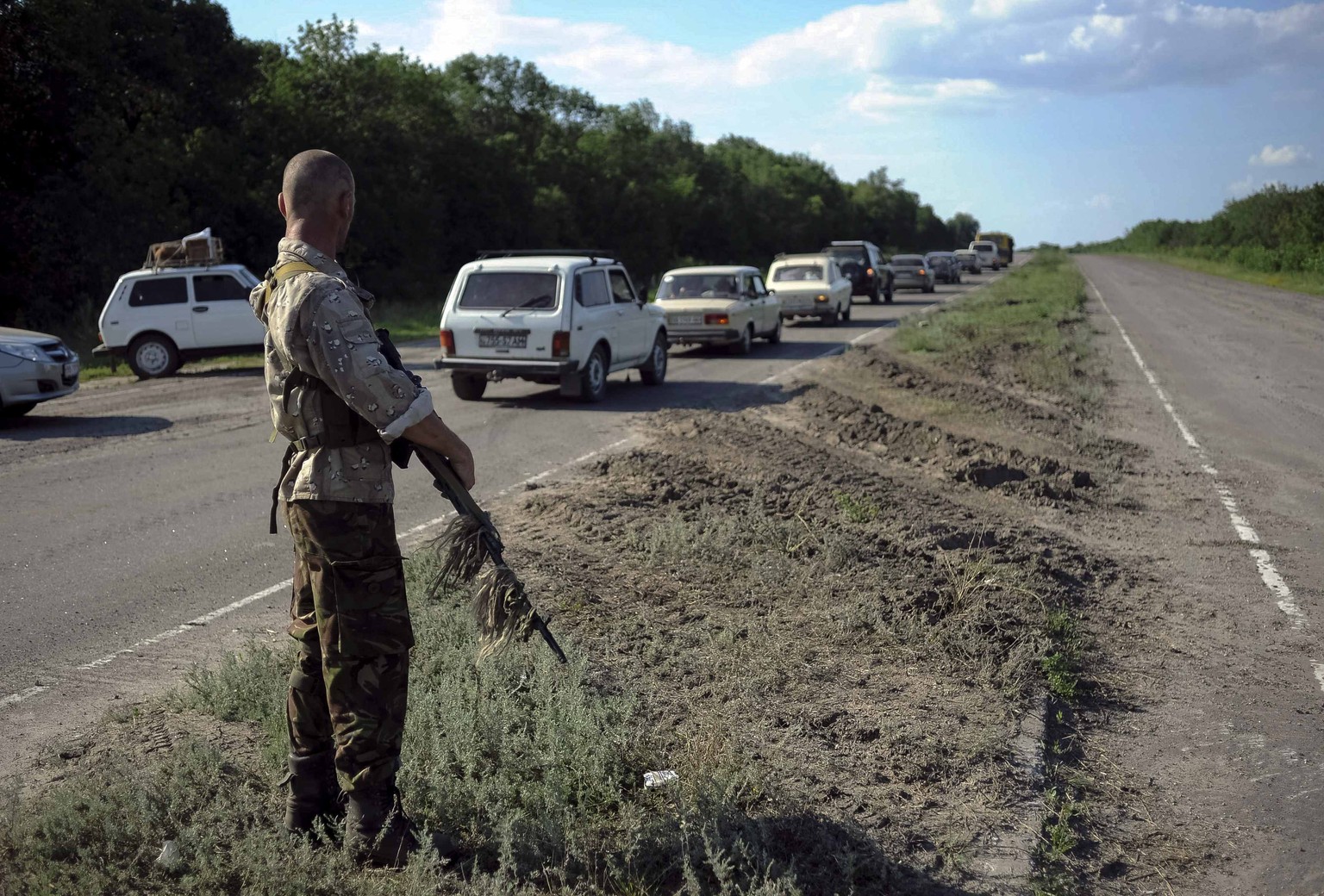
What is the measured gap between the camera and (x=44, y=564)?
7230mm

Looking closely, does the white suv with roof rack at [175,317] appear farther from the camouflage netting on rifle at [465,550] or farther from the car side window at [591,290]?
the camouflage netting on rifle at [465,550]

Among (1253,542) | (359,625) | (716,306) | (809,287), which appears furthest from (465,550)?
(809,287)

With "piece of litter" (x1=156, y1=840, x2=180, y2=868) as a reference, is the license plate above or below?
above

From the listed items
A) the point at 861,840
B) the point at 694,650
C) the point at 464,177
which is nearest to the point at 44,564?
the point at 694,650

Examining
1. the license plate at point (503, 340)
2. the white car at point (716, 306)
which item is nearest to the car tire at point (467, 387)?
the license plate at point (503, 340)

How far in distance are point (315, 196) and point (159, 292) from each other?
17785 millimetres

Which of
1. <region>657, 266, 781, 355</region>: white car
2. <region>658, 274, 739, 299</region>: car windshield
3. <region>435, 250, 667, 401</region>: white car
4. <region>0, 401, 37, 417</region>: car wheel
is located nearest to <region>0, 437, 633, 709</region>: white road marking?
<region>435, 250, 667, 401</region>: white car

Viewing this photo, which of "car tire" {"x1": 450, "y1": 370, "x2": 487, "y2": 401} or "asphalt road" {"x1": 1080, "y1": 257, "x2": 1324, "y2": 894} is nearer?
"asphalt road" {"x1": 1080, "y1": 257, "x2": 1324, "y2": 894}

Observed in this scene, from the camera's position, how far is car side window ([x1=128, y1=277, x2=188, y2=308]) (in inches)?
758

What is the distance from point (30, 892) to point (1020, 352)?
19.8 m

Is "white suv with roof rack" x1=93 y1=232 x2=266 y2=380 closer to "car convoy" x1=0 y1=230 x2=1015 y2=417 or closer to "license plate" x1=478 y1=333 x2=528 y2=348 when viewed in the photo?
"car convoy" x1=0 y1=230 x2=1015 y2=417

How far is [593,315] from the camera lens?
47.7 ft

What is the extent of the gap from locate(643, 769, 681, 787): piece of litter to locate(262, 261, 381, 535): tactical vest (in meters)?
1.52

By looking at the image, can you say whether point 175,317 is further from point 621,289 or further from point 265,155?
point 265,155
